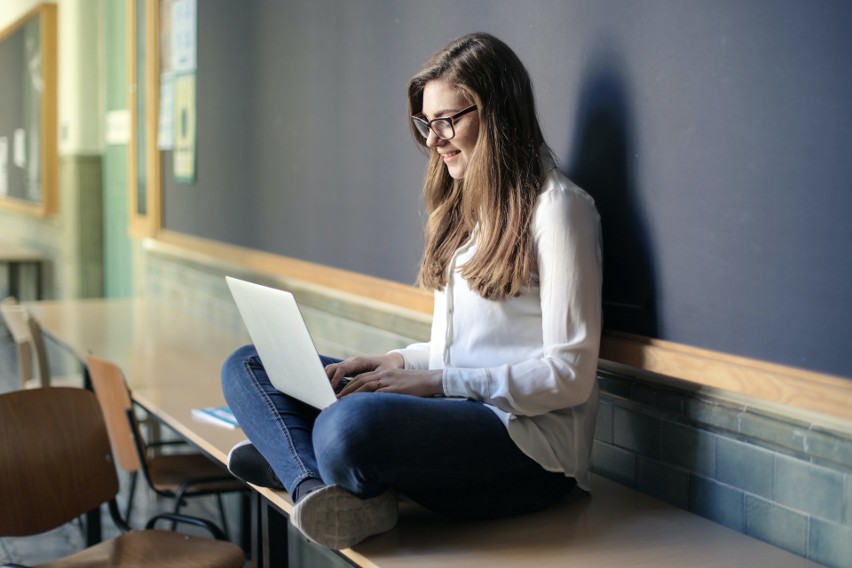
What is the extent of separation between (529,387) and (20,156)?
307 inches

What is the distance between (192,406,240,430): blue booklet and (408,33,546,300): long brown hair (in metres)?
0.95

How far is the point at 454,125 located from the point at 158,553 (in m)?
1.31

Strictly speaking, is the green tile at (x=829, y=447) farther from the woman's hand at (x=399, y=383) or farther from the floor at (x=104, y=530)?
the floor at (x=104, y=530)

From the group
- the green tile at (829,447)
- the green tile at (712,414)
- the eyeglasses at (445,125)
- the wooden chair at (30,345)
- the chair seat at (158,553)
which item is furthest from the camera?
the wooden chair at (30,345)

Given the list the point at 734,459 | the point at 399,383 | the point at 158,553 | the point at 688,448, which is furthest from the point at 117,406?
the point at 734,459

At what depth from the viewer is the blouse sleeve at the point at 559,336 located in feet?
6.15

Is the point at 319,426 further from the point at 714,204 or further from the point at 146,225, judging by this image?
the point at 146,225

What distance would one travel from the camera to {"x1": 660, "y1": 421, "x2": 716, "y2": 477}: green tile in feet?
6.34

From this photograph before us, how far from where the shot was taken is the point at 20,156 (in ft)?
28.5

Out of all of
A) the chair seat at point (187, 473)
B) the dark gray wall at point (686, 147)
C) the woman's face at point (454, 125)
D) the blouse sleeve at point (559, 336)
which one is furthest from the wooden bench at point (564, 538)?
the woman's face at point (454, 125)

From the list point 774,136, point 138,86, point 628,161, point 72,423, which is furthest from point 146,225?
point 774,136

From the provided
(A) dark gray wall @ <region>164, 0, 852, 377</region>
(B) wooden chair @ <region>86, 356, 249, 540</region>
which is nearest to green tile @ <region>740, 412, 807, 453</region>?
(A) dark gray wall @ <region>164, 0, 852, 377</region>

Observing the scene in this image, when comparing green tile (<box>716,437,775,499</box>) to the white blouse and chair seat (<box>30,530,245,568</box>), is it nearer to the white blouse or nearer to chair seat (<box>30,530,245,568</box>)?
the white blouse

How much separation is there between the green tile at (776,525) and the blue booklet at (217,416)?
1355 millimetres
